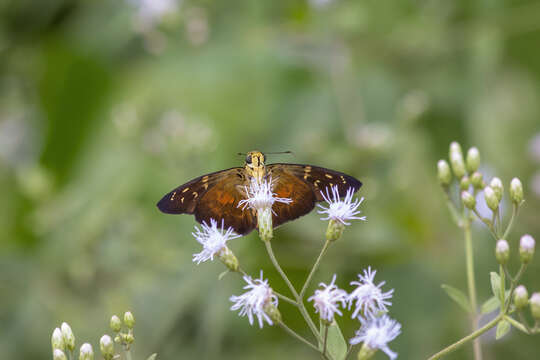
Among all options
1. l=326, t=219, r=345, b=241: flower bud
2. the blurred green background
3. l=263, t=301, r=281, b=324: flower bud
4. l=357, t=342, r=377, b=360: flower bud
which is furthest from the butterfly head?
the blurred green background

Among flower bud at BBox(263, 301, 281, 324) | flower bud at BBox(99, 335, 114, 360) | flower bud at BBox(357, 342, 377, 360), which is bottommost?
flower bud at BBox(357, 342, 377, 360)

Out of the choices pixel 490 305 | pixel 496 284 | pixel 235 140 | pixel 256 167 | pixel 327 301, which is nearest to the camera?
pixel 327 301

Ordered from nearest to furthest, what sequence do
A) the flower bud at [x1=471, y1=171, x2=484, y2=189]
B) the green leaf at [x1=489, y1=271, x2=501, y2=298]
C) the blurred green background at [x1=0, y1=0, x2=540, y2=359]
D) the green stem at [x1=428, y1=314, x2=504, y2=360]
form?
the green stem at [x1=428, y1=314, x2=504, y2=360], the green leaf at [x1=489, y1=271, x2=501, y2=298], the flower bud at [x1=471, y1=171, x2=484, y2=189], the blurred green background at [x1=0, y1=0, x2=540, y2=359]

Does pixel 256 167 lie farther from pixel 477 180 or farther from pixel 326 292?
pixel 477 180

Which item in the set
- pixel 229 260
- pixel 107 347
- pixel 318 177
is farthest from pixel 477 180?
pixel 107 347

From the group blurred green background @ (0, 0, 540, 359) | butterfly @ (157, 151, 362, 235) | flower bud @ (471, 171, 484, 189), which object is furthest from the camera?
blurred green background @ (0, 0, 540, 359)

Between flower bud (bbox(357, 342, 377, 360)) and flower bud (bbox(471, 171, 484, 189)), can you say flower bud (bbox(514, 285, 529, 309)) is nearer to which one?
flower bud (bbox(357, 342, 377, 360))
